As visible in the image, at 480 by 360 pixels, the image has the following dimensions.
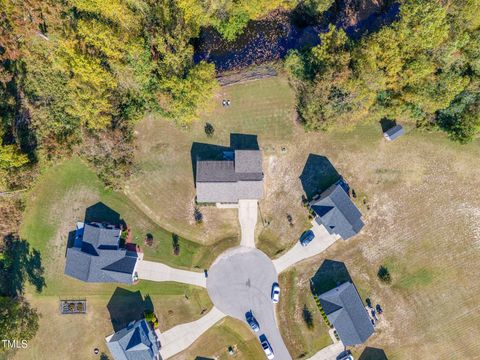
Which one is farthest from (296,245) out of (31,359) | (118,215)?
(31,359)

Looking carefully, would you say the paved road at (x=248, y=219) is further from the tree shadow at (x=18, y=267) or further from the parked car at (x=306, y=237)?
the tree shadow at (x=18, y=267)

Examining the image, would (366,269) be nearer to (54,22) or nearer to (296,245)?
(296,245)

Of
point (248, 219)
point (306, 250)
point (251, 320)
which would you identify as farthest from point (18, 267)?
point (306, 250)

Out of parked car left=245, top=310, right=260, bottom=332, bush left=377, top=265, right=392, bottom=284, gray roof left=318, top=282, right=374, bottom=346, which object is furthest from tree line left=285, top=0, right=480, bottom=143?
parked car left=245, top=310, right=260, bottom=332

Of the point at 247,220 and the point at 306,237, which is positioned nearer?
the point at 306,237

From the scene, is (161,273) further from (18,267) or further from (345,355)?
(345,355)

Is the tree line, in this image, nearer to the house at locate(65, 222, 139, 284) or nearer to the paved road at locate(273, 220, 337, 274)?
the paved road at locate(273, 220, 337, 274)
